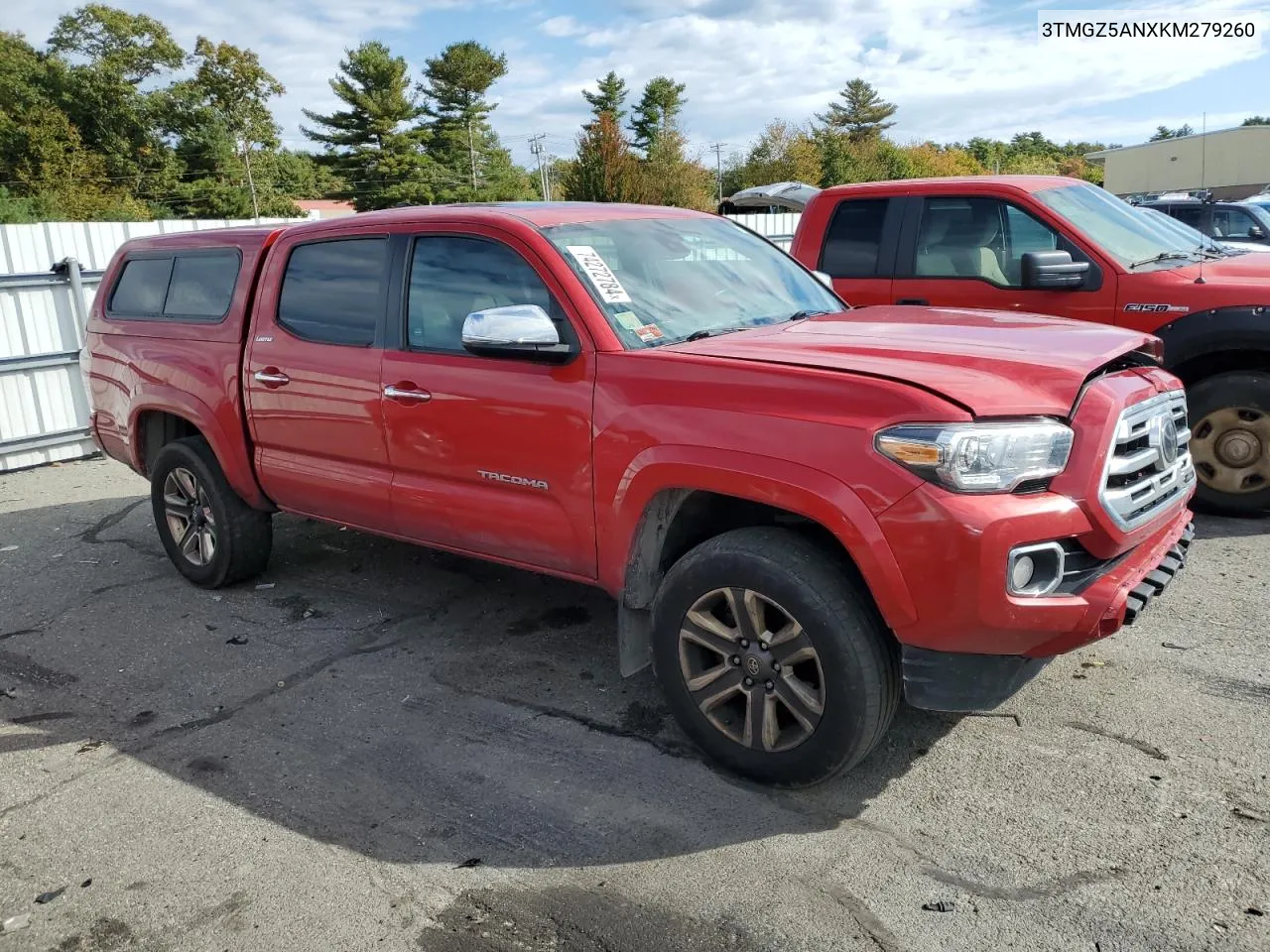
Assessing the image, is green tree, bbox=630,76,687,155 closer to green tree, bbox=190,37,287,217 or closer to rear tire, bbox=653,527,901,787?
green tree, bbox=190,37,287,217

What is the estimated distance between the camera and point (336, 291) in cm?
464

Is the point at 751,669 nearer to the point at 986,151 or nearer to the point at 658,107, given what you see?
the point at 658,107

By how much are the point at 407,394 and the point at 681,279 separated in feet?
4.08

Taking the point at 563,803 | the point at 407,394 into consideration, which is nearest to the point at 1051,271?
the point at 407,394

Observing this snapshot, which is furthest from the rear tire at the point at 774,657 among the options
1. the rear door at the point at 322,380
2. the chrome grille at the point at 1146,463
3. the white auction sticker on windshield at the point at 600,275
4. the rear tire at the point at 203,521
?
the rear tire at the point at 203,521

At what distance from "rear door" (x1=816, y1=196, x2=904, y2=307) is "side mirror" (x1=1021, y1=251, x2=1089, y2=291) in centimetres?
112

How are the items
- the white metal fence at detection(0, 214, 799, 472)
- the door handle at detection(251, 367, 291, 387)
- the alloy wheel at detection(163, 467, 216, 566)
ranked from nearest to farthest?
1. the door handle at detection(251, 367, 291, 387)
2. the alloy wheel at detection(163, 467, 216, 566)
3. the white metal fence at detection(0, 214, 799, 472)

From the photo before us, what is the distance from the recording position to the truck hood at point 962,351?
2.99 metres

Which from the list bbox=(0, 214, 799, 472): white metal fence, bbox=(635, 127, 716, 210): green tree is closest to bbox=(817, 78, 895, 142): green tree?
bbox=(635, 127, 716, 210): green tree

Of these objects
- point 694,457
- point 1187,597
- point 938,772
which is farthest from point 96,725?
point 1187,597

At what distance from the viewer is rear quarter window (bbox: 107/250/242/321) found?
5.22 metres

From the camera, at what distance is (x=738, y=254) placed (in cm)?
454

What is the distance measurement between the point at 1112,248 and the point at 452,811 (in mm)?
5174

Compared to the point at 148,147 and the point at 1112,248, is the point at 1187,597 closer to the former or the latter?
the point at 1112,248
